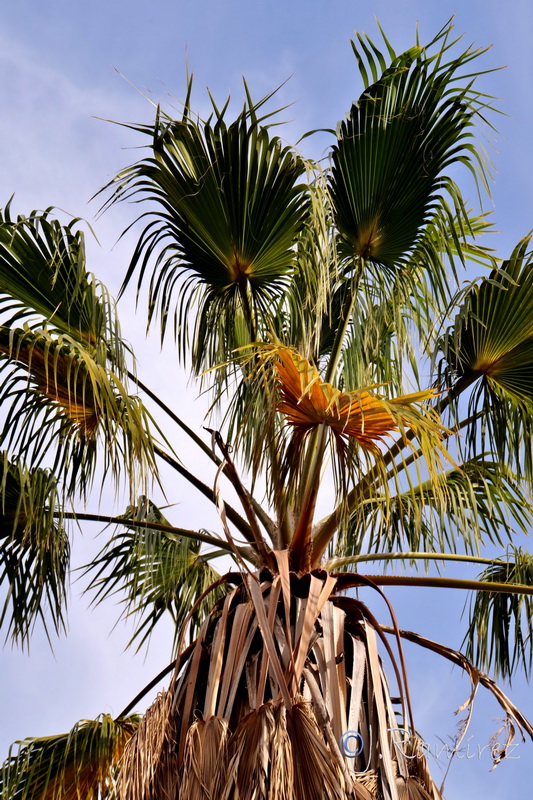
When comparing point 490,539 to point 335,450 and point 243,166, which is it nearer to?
point 335,450

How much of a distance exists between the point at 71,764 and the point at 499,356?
288 cm

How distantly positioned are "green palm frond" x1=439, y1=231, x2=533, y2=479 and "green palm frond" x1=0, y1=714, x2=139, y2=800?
231 centimetres

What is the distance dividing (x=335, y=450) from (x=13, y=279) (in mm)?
1713

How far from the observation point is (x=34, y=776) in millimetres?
4594

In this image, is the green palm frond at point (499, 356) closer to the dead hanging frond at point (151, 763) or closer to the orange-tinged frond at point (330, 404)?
the orange-tinged frond at point (330, 404)

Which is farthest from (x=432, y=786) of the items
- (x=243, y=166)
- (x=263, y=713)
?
(x=243, y=166)

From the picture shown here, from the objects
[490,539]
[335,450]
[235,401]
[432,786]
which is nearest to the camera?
[432,786]

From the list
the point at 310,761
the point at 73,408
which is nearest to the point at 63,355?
the point at 73,408

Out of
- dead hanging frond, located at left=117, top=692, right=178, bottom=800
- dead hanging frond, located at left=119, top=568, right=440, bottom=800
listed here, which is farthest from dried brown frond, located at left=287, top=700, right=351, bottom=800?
dead hanging frond, located at left=117, top=692, right=178, bottom=800

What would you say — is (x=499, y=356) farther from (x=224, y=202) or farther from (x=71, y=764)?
(x=71, y=764)

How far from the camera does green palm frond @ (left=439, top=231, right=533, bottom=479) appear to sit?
4.27 metres

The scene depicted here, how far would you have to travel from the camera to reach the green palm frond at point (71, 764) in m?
4.52

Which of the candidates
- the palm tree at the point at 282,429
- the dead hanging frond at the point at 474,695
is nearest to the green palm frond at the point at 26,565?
the palm tree at the point at 282,429

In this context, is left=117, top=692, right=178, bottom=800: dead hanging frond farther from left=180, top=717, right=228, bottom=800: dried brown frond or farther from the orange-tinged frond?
the orange-tinged frond
